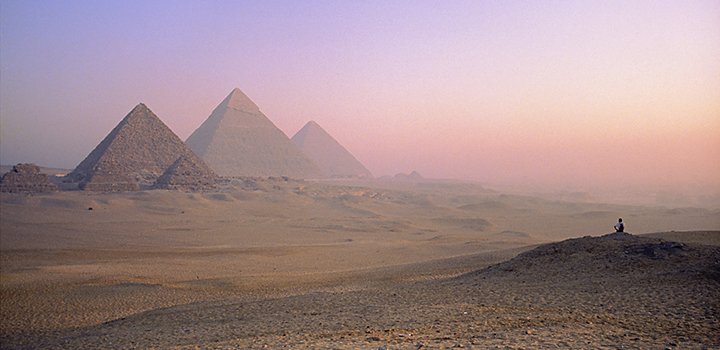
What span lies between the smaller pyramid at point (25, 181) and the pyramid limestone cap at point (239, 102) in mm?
62537

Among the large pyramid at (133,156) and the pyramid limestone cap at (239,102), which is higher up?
the pyramid limestone cap at (239,102)

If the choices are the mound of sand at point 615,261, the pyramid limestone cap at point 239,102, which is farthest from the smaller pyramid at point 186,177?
the mound of sand at point 615,261

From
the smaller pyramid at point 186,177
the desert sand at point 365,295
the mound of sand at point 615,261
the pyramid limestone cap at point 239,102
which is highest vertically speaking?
the pyramid limestone cap at point 239,102

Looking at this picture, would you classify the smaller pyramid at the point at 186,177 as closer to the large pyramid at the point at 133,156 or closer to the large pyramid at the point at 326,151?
the large pyramid at the point at 133,156

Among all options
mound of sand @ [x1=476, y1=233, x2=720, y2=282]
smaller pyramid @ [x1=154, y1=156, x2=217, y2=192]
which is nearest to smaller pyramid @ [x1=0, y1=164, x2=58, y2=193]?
smaller pyramid @ [x1=154, y1=156, x2=217, y2=192]

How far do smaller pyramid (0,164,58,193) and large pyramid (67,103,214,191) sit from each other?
11.6 ft

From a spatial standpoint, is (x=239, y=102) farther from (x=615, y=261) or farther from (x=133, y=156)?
(x=615, y=261)

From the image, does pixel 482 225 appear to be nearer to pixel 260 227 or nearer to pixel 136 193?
pixel 260 227

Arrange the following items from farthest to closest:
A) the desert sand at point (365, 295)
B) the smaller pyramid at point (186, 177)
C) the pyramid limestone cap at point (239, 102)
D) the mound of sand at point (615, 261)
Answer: the pyramid limestone cap at point (239, 102), the smaller pyramid at point (186, 177), the mound of sand at point (615, 261), the desert sand at point (365, 295)

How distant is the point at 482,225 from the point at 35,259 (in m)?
33.0

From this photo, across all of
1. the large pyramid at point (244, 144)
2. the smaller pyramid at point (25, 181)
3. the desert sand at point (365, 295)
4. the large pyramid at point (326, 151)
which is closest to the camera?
the desert sand at point (365, 295)

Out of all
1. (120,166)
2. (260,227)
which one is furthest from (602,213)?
(120,166)

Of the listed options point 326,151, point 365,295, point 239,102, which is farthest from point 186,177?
point 326,151

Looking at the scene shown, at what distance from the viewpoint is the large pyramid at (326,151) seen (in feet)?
562
